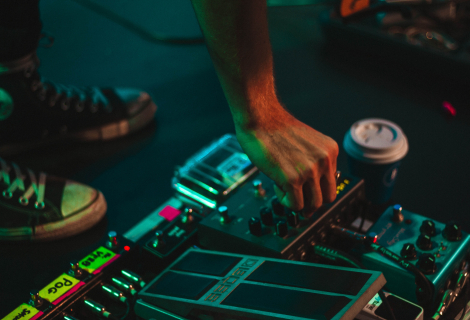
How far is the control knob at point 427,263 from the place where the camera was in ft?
2.73

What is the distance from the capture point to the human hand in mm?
717

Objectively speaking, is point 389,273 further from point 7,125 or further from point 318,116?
point 7,125

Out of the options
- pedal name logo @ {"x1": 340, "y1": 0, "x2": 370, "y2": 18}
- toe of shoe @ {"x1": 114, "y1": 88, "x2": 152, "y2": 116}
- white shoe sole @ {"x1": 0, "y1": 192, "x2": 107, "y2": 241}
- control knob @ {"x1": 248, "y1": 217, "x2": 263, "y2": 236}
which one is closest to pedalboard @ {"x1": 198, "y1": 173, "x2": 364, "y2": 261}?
control knob @ {"x1": 248, "y1": 217, "x2": 263, "y2": 236}

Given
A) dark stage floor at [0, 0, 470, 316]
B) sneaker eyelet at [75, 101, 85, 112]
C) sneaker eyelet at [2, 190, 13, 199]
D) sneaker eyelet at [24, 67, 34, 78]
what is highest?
sneaker eyelet at [24, 67, 34, 78]

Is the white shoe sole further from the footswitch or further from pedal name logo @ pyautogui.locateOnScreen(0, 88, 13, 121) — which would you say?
the footswitch

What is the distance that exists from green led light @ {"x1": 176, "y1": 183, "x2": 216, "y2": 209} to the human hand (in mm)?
475

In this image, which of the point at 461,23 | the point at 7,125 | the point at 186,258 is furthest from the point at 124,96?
the point at 461,23

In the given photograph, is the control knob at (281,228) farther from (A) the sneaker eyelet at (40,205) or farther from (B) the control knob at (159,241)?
(A) the sneaker eyelet at (40,205)

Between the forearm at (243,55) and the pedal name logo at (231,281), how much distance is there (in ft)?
0.81

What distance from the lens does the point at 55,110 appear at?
4.86 ft

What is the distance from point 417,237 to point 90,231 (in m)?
0.83

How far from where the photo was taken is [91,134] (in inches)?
62.0

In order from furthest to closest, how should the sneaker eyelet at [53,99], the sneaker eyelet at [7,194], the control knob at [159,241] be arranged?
the sneaker eyelet at [53,99]
the sneaker eyelet at [7,194]
the control knob at [159,241]

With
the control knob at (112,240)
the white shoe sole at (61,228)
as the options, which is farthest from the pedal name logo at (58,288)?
the white shoe sole at (61,228)
